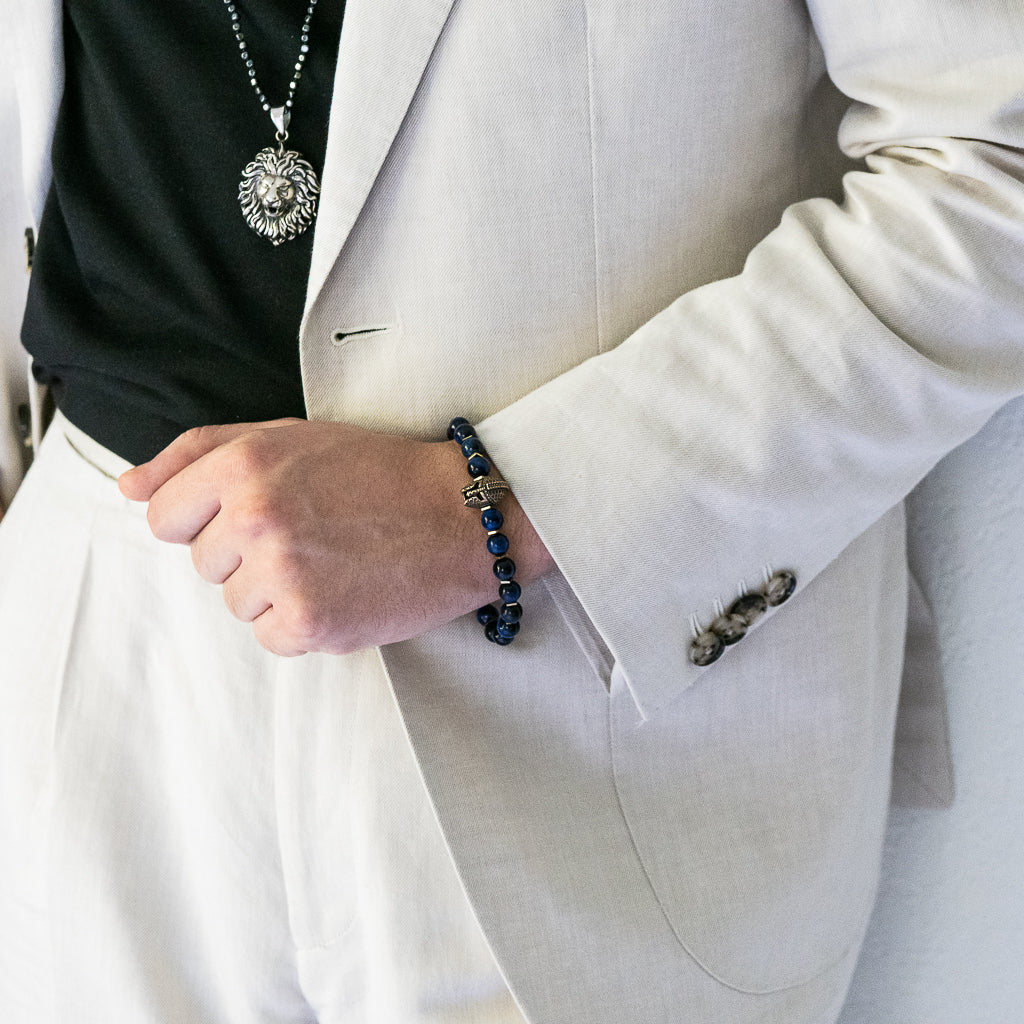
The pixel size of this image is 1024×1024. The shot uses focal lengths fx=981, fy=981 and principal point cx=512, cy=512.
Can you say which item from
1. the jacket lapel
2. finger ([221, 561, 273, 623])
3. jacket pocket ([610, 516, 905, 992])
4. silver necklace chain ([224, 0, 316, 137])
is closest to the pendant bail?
silver necklace chain ([224, 0, 316, 137])

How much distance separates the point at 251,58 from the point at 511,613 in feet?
1.59

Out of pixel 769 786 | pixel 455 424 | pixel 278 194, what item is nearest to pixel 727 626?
pixel 769 786

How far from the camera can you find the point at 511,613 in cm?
68

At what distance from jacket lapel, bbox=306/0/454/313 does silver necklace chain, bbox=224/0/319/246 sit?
0.08 m

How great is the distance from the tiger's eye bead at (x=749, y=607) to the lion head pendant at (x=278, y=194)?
1.40ft

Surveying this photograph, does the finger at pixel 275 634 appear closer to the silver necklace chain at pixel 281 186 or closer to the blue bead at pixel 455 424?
the blue bead at pixel 455 424

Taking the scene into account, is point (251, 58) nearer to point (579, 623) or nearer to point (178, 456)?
point (178, 456)

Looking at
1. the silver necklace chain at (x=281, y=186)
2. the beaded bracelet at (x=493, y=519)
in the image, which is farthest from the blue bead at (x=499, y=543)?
the silver necklace chain at (x=281, y=186)

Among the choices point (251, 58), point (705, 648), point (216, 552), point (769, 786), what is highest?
point (251, 58)

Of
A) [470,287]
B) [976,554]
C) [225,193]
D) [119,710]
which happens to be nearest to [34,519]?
[119,710]

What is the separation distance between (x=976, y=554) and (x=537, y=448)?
0.47m

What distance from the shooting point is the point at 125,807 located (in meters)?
0.77

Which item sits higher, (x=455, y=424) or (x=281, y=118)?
(x=281, y=118)

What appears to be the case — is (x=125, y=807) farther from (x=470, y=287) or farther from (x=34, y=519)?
(x=470, y=287)
